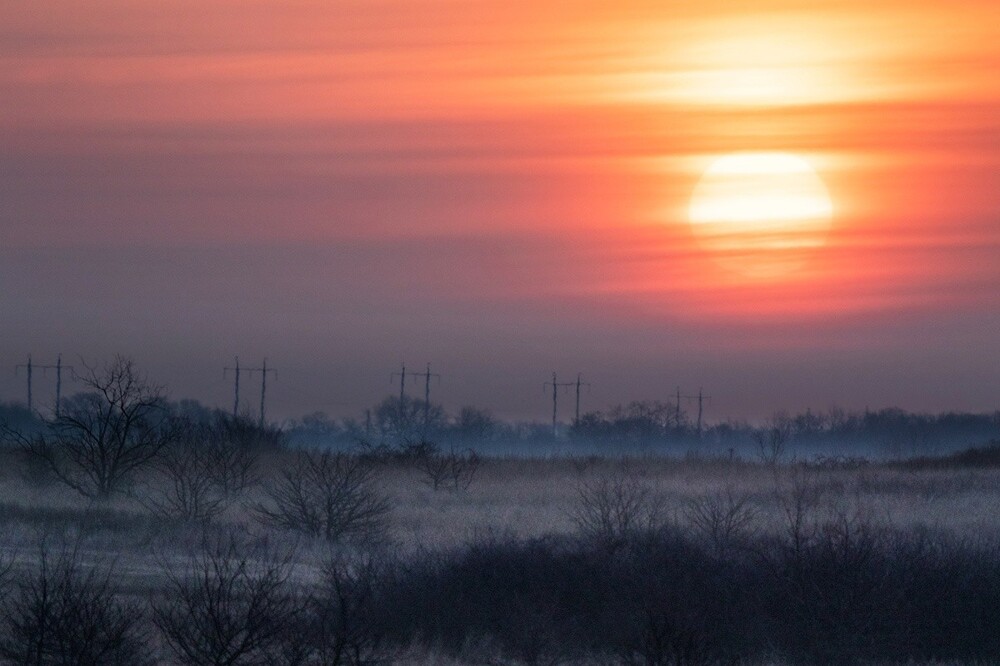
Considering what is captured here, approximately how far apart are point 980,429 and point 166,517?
14334 centimetres

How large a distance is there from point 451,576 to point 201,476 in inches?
808

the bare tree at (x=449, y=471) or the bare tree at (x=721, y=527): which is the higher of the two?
the bare tree at (x=721, y=527)

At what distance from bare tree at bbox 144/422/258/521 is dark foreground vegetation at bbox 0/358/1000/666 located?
16 centimetres

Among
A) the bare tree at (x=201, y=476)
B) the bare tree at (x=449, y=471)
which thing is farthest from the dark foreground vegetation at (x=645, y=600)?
the bare tree at (x=449, y=471)

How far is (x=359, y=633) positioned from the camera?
13.9 metres

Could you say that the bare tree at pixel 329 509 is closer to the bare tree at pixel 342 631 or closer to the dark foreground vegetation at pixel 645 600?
the dark foreground vegetation at pixel 645 600

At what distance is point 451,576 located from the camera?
21859 mm

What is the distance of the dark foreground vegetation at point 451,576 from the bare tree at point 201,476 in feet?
0.54

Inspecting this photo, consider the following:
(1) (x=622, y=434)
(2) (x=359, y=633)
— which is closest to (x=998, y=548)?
(2) (x=359, y=633)

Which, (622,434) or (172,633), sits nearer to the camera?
(172,633)

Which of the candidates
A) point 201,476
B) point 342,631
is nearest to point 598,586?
point 342,631

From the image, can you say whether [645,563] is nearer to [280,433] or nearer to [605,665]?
[605,665]

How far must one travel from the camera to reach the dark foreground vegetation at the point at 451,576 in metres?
14.5

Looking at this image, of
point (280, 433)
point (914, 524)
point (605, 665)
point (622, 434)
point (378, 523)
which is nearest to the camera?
point (605, 665)
